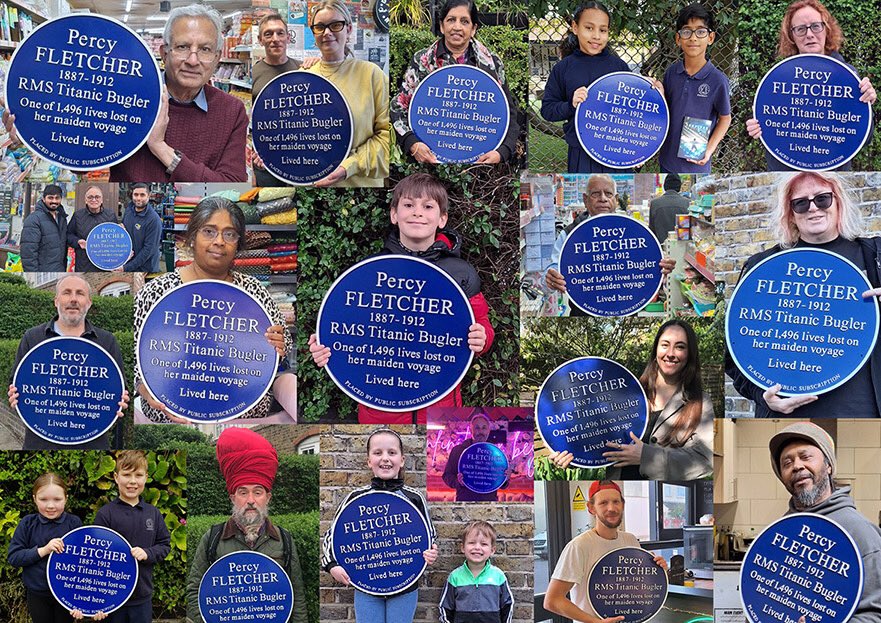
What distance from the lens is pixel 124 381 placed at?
638cm

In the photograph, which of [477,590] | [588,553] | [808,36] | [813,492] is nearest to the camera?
[477,590]

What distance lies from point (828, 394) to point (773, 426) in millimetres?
350

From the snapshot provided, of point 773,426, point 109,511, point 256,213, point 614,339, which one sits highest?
point 256,213

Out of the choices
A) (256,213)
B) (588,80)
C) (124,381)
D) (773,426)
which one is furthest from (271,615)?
(588,80)

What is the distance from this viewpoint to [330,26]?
253 inches

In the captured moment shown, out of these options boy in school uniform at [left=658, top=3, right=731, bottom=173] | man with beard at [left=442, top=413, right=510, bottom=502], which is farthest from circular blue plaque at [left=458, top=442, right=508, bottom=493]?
boy in school uniform at [left=658, top=3, right=731, bottom=173]

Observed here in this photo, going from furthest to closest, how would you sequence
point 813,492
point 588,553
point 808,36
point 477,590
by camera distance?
point 808,36
point 588,553
point 813,492
point 477,590

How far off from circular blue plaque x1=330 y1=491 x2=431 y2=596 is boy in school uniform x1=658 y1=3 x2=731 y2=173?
8.02 feet

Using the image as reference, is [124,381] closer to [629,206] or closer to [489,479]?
[489,479]

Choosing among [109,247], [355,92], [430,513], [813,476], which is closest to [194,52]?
[355,92]

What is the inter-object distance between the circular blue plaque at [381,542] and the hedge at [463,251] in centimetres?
51

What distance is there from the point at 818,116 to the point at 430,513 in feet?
10.3

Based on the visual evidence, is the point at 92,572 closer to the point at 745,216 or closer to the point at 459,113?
the point at 459,113

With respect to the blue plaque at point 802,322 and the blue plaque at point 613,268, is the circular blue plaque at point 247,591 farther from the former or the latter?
the blue plaque at point 802,322
